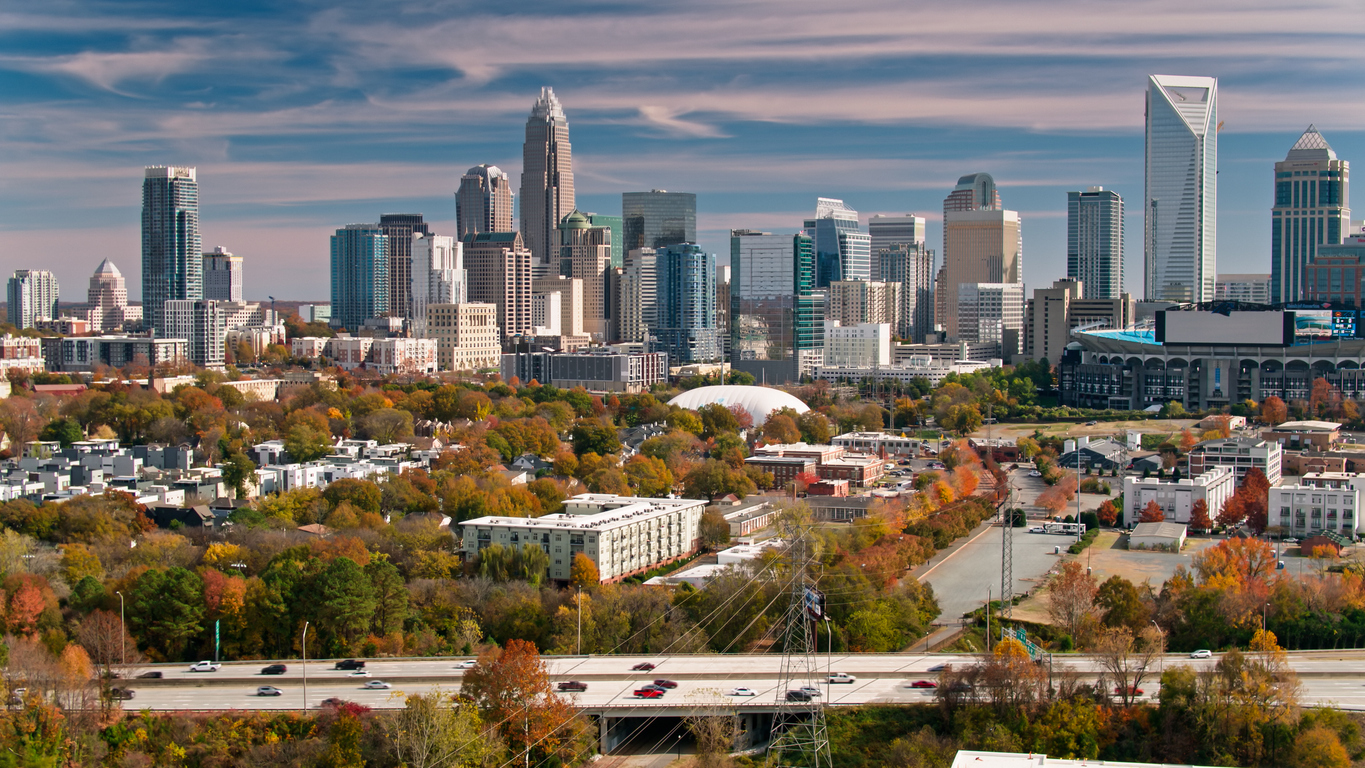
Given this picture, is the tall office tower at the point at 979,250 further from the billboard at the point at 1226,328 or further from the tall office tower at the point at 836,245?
the billboard at the point at 1226,328

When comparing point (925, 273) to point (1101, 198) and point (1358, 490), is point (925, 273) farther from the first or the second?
point (1358, 490)

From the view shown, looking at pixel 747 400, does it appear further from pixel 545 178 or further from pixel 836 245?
pixel 545 178

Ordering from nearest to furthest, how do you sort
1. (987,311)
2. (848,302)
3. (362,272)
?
(848,302) → (987,311) → (362,272)

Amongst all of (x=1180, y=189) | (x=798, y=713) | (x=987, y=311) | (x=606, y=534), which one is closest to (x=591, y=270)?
(x=987, y=311)

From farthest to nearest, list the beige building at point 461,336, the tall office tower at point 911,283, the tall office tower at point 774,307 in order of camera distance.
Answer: the tall office tower at point 911,283 < the beige building at point 461,336 < the tall office tower at point 774,307

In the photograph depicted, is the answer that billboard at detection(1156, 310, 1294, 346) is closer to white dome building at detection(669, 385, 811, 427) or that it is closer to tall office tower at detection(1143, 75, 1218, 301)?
white dome building at detection(669, 385, 811, 427)

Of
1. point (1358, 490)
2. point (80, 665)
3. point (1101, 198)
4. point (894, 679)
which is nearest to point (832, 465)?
point (1358, 490)

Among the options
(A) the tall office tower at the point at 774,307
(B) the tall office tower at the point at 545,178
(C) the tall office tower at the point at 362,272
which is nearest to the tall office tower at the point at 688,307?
(A) the tall office tower at the point at 774,307
